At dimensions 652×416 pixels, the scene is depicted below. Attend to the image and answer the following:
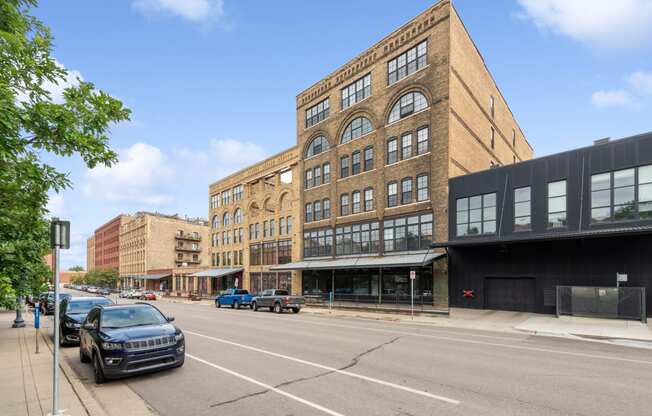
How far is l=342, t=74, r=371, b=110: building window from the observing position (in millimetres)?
34531

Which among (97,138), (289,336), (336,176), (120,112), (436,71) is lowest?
(289,336)

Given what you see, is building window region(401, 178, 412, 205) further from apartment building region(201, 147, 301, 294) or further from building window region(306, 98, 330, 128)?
apartment building region(201, 147, 301, 294)

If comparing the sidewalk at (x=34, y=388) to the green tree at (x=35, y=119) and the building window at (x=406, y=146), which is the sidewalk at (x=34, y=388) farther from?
the building window at (x=406, y=146)

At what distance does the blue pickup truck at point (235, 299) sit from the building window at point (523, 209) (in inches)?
862

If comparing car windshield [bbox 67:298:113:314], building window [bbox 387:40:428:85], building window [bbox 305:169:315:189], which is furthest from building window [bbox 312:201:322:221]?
car windshield [bbox 67:298:113:314]

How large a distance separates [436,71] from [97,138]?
26577 millimetres

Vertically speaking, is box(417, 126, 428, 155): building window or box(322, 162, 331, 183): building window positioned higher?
box(417, 126, 428, 155): building window

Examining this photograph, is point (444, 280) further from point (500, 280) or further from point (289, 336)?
point (289, 336)

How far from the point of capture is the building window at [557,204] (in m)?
21.9

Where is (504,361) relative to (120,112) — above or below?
below

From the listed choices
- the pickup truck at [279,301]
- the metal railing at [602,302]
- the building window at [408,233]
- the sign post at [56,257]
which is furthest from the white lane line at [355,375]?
the building window at [408,233]

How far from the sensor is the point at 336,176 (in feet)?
118

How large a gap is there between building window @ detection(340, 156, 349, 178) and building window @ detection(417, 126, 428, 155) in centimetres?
780

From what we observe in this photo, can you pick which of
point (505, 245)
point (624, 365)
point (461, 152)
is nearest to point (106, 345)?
point (624, 365)
